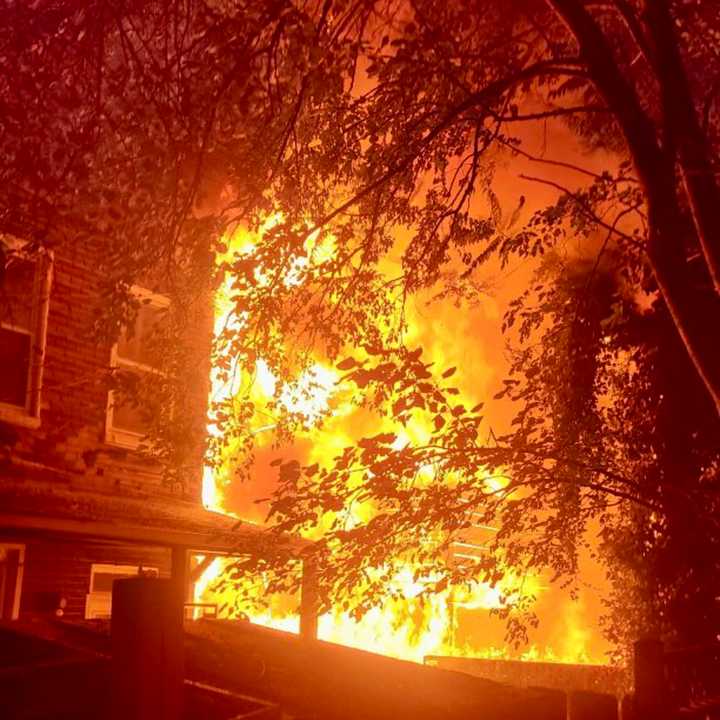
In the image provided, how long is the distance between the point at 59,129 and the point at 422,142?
2.84 m

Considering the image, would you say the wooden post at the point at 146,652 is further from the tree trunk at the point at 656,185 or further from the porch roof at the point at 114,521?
the tree trunk at the point at 656,185

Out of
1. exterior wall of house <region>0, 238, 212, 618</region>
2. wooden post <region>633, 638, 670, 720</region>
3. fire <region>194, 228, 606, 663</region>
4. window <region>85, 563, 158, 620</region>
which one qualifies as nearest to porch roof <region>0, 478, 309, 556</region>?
exterior wall of house <region>0, 238, 212, 618</region>

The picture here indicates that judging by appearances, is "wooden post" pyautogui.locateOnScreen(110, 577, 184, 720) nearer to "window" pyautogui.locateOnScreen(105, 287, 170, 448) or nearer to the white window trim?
"window" pyautogui.locateOnScreen(105, 287, 170, 448)

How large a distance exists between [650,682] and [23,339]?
26.9ft

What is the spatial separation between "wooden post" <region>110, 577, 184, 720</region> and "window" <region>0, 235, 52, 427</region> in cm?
809

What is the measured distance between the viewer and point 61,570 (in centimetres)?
1221

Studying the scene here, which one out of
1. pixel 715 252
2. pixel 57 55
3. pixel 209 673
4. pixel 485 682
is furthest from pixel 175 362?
pixel 715 252

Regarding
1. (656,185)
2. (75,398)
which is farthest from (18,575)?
(656,185)

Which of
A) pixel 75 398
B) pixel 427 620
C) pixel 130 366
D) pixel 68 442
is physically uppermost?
pixel 130 366

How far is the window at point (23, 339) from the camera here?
1037 cm

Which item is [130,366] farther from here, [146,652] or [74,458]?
[146,652]

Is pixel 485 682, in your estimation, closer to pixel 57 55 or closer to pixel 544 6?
pixel 57 55

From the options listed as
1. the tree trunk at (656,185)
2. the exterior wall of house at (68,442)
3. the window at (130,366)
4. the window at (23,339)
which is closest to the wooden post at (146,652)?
the tree trunk at (656,185)

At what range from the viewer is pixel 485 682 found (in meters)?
5.96
